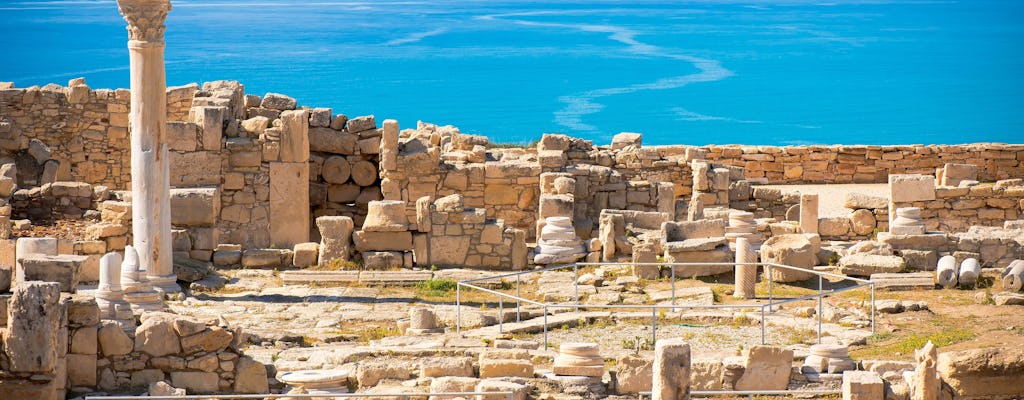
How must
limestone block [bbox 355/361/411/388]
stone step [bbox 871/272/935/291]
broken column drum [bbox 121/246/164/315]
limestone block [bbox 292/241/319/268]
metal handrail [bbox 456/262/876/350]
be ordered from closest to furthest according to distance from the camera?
limestone block [bbox 355/361/411/388] → metal handrail [bbox 456/262/876/350] → broken column drum [bbox 121/246/164/315] → stone step [bbox 871/272/935/291] → limestone block [bbox 292/241/319/268]

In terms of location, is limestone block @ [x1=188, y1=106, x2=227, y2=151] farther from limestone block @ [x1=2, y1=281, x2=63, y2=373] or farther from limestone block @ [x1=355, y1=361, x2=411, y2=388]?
limestone block @ [x1=2, y1=281, x2=63, y2=373]

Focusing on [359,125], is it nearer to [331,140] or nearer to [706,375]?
[331,140]

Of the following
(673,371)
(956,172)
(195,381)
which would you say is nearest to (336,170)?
(195,381)

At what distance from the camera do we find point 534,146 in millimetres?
→ 31953

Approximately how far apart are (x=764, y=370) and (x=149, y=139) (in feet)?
26.7

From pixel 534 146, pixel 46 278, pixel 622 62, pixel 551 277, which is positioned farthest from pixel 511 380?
pixel 622 62

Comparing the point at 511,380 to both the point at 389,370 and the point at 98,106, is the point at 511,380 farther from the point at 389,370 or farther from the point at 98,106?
the point at 98,106

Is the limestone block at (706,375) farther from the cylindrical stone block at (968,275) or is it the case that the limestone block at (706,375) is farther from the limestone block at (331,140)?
the limestone block at (331,140)

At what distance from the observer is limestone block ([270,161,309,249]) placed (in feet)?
80.4

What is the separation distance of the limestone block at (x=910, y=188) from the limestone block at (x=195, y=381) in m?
13.1

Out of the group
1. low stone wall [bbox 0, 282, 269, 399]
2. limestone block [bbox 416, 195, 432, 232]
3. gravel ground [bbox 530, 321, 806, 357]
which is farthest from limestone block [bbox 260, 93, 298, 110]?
low stone wall [bbox 0, 282, 269, 399]

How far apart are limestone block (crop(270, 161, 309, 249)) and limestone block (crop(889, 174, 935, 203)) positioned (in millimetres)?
8576

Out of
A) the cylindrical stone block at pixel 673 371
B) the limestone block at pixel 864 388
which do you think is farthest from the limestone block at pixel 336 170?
the limestone block at pixel 864 388

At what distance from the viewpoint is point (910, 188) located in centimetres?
2602
